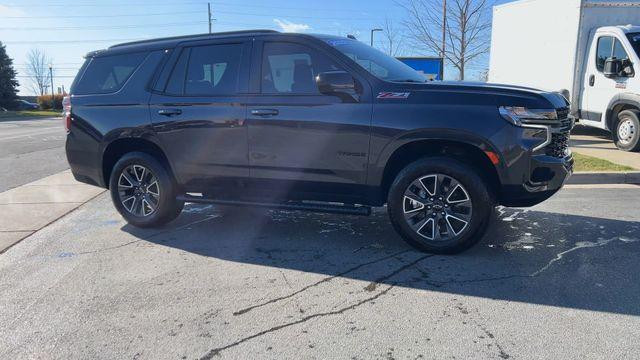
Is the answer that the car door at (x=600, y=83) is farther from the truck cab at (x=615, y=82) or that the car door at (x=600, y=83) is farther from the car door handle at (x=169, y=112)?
the car door handle at (x=169, y=112)

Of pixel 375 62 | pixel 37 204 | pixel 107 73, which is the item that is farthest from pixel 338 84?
pixel 37 204

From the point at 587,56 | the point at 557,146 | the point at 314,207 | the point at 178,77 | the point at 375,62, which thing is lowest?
the point at 314,207

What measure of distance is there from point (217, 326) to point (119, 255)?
1957mm

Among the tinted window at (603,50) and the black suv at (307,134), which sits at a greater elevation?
the tinted window at (603,50)

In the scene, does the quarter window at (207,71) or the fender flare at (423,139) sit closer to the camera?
the fender flare at (423,139)

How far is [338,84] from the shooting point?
14.1 ft

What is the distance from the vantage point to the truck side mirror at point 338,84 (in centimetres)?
424

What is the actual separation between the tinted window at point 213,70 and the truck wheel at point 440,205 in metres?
1.95

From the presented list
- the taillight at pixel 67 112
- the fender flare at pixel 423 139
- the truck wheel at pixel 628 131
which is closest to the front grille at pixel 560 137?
the fender flare at pixel 423 139

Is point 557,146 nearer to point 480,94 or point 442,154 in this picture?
point 480,94

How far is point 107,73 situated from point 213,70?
142 cm

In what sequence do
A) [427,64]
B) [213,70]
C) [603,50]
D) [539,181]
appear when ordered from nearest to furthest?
[539,181] → [213,70] → [603,50] → [427,64]

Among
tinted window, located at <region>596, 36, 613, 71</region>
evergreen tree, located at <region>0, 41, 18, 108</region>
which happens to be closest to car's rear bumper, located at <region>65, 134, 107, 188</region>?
tinted window, located at <region>596, 36, 613, 71</region>

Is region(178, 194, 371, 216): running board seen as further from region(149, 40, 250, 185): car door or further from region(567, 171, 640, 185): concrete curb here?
region(567, 171, 640, 185): concrete curb
